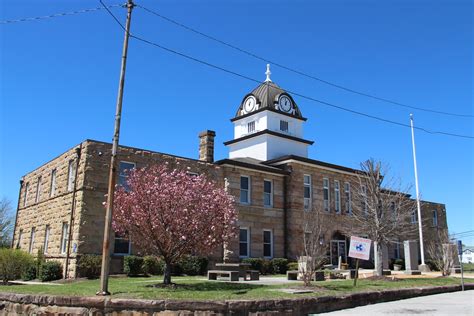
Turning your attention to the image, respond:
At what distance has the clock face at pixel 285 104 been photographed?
38.8m

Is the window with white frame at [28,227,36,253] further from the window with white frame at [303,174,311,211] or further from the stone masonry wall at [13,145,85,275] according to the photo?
the window with white frame at [303,174,311,211]

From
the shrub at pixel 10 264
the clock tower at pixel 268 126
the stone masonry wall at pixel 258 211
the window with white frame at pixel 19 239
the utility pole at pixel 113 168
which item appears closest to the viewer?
the utility pole at pixel 113 168

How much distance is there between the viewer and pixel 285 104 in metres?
39.2

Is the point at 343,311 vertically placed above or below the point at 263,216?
below

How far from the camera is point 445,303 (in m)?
15.4

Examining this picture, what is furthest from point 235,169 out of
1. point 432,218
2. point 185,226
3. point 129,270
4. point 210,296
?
point 432,218

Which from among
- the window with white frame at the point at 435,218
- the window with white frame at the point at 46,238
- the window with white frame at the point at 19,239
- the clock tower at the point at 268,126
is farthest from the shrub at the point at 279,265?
the window with white frame at the point at 435,218

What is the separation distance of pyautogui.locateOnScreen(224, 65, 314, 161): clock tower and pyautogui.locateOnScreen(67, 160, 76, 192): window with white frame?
51.3 ft

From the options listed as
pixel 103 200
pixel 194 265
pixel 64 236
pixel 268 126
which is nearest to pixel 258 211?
pixel 194 265

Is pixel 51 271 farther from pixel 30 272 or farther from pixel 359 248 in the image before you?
pixel 359 248

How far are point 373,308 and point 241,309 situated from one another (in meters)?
4.94

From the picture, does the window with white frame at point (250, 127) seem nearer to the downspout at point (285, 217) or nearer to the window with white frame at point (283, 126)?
the window with white frame at point (283, 126)

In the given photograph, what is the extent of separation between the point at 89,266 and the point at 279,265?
12168 mm

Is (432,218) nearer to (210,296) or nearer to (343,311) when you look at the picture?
(343,311)
